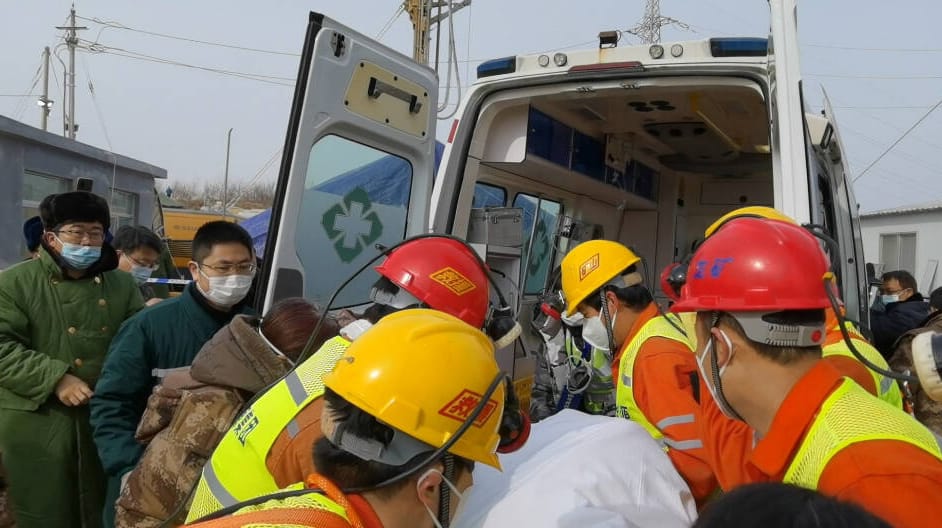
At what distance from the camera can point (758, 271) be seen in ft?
5.05

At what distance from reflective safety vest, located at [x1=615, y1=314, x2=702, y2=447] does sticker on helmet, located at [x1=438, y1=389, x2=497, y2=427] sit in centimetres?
129

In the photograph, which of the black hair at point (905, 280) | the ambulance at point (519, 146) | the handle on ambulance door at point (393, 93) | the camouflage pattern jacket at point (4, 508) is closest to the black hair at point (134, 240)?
the ambulance at point (519, 146)

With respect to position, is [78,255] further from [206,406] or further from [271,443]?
[271,443]

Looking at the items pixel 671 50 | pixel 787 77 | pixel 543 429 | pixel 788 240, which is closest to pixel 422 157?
pixel 671 50

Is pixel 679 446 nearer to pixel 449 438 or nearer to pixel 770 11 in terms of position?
pixel 449 438

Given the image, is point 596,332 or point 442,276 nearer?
point 442,276

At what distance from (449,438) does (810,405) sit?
734mm

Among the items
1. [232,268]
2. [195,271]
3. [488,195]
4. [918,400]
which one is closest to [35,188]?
[488,195]

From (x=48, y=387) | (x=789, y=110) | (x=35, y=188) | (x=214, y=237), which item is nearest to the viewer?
(x=789, y=110)

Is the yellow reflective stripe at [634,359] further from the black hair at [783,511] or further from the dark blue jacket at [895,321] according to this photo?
the dark blue jacket at [895,321]

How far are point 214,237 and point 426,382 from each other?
2.16m

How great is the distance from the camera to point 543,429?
2002 mm

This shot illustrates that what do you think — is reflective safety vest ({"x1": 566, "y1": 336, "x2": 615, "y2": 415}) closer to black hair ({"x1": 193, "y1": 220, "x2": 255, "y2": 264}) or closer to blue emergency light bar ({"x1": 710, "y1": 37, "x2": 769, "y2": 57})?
blue emergency light bar ({"x1": 710, "y1": 37, "x2": 769, "y2": 57})

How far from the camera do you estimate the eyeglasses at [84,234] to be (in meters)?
3.28
